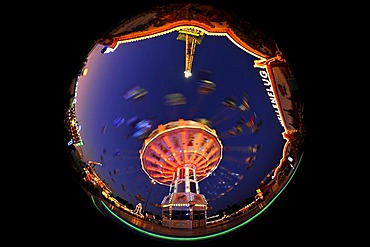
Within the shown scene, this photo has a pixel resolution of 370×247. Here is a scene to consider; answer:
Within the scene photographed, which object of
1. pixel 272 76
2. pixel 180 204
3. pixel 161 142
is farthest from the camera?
pixel 161 142

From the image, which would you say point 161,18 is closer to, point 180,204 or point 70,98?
point 70,98

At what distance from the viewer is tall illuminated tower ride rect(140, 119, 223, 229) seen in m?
14.2

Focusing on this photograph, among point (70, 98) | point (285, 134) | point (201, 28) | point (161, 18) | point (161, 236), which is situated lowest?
point (161, 236)

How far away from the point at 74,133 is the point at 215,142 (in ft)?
36.0

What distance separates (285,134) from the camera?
233 inches

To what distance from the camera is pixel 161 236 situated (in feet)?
15.3

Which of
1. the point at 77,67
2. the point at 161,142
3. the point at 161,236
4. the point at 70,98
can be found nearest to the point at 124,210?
the point at 161,236

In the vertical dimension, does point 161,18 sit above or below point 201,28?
below

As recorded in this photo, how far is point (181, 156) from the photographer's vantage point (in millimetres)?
16703

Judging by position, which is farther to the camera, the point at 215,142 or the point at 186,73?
the point at 215,142

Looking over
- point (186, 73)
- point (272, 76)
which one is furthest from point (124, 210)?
point (186, 73)

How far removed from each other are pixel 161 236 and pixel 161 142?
34.4 ft

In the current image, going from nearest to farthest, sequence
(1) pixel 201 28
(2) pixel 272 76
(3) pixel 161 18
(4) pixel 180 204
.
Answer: (3) pixel 161 18 → (1) pixel 201 28 → (2) pixel 272 76 → (4) pixel 180 204

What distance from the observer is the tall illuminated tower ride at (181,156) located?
46.6ft
